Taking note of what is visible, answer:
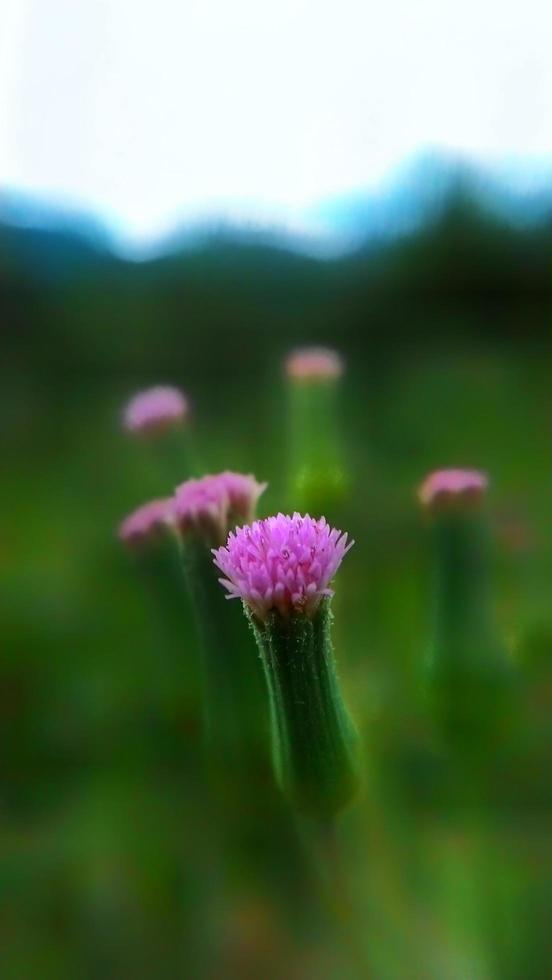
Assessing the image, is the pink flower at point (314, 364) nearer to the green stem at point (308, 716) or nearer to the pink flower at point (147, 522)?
the pink flower at point (147, 522)

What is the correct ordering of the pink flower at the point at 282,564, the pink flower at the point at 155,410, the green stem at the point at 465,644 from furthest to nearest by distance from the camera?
1. the pink flower at the point at 155,410
2. the green stem at the point at 465,644
3. the pink flower at the point at 282,564

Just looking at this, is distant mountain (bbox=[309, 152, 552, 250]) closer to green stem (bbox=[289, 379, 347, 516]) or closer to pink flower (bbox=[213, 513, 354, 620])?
green stem (bbox=[289, 379, 347, 516])

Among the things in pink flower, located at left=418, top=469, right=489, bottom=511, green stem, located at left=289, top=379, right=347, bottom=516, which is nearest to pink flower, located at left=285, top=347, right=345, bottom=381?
green stem, located at left=289, top=379, right=347, bottom=516

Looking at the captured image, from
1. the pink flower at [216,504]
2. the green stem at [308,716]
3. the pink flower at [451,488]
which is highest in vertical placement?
the pink flower at [451,488]

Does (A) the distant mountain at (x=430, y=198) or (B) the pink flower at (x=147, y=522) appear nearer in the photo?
(B) the pink flower at (x=147, y=522)

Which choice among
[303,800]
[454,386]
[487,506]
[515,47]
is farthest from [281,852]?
[515,47]

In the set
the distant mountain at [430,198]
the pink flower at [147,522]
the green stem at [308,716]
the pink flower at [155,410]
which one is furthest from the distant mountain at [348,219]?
the green stem at [308,716]

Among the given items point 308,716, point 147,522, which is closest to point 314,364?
point 147,522

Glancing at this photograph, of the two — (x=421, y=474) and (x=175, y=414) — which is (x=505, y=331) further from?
(x=175, y=414)

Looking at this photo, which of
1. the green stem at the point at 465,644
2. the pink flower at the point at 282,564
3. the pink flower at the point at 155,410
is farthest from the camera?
the pink flower at the point at 155,410
